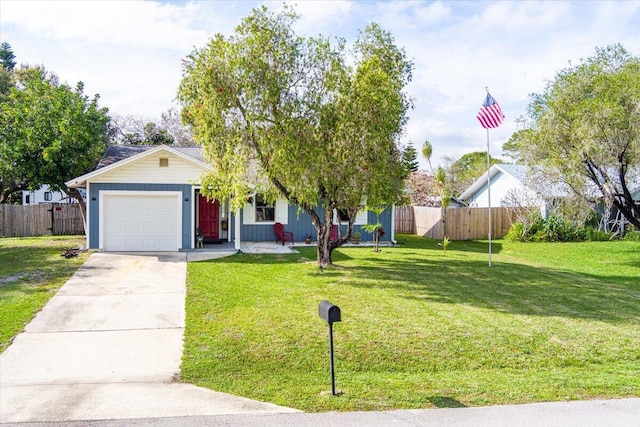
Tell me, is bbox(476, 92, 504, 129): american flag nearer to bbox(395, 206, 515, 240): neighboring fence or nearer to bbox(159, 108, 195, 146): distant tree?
bbox(395, 206, 515, 240): neighboring fence

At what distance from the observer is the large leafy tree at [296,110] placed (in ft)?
39.2

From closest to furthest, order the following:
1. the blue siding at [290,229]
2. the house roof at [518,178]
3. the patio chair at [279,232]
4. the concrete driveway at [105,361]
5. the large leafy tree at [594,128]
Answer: the concrete driveway at [105,361] → the large leafy tree at [594,128] → the house roof at [518,178] → the patio chair at [279,232] → the blue siding at [290,229]

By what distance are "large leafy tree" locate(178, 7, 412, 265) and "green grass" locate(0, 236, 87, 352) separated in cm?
490

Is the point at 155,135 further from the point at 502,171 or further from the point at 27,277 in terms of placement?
the point at 27,277

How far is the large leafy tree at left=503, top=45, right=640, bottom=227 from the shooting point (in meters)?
14.8

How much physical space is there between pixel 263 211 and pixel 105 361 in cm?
1346

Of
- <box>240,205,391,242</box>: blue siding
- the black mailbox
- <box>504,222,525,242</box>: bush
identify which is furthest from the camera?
<box>504,222,525,242</box>: bush

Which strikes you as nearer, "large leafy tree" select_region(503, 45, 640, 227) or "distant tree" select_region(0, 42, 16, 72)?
"large leafy tree" select_region(503, 45, 640, 227)

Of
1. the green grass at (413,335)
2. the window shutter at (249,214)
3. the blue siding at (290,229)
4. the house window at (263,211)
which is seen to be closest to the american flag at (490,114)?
the green grass at (413,335)

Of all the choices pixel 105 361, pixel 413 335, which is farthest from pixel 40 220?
pixel 413 335

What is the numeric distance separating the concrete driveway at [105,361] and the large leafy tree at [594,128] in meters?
11.9

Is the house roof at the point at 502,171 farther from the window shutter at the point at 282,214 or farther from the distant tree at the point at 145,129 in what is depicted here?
the distant tree at the point at 145,129

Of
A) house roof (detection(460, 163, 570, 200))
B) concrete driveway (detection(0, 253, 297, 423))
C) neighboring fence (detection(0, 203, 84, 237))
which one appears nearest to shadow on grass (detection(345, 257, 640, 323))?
house roof (detection(460, 163, 570, 200))

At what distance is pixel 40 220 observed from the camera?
77.5ft
